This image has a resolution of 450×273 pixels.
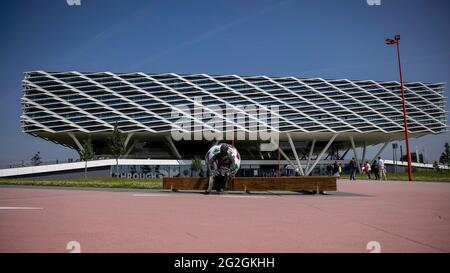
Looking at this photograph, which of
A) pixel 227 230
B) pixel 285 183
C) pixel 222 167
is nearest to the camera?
pixel 227 230

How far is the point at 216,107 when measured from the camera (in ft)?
192

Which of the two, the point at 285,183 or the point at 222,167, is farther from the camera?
the point at 222,167

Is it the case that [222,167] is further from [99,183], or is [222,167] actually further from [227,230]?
[99,183]

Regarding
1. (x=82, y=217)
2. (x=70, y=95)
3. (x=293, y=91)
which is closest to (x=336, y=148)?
(x=293, y=91)

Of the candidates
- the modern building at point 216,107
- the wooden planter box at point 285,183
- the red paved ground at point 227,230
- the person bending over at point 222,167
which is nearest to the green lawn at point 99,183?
the person bending over at point 222,167

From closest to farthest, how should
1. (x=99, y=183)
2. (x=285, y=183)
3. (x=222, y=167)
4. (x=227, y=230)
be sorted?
(x=227, y=230)
(x=285, y=183)
(x=222, y=167)
(x=99, y=183)

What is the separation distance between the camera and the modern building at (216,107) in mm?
55312

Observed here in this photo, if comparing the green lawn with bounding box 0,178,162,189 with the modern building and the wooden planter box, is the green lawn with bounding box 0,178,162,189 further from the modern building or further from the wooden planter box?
the modern building

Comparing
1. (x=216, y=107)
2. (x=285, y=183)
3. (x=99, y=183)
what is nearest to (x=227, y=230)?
(x=285, y=183)

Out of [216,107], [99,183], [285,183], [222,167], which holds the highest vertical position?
[216,107]

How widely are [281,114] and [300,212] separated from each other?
55.7 meters

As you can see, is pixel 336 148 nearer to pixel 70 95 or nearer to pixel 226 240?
pixel 70 95

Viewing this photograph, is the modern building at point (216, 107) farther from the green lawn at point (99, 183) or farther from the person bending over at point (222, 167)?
the person bending over at point (222, 167)

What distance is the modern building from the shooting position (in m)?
55.3
